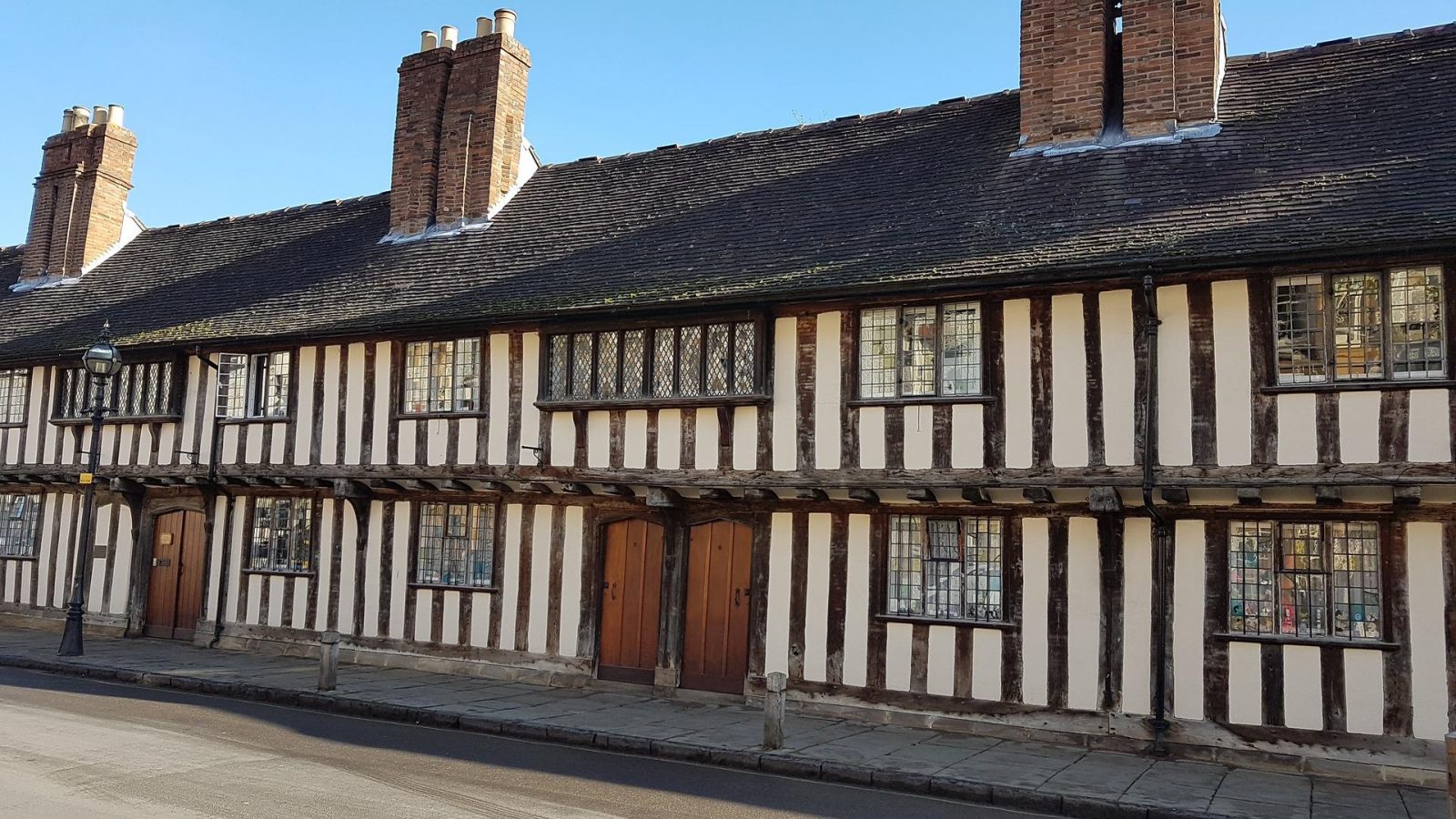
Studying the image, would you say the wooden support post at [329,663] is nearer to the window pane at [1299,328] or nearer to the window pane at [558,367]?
the window pane at [558,367]

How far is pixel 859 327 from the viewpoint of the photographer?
12750mm

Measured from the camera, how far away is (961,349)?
39.9 feet

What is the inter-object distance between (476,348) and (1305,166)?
10.4 m

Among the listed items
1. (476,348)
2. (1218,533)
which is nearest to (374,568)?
(476,348)

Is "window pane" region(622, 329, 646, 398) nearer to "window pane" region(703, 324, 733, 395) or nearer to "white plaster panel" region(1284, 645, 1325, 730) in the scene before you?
"window pane" region(703, 324, 733, 395)

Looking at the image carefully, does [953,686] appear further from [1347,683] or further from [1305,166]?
[1305,166]

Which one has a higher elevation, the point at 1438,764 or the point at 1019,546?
the point at 1019,546

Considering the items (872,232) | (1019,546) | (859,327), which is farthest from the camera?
(872,232)

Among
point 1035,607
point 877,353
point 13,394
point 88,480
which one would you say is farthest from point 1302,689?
point 13,394

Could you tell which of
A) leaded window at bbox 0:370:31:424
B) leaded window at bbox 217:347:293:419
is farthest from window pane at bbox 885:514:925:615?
leaded window at bbox 0:370:31:424

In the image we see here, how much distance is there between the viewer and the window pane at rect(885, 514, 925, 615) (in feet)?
40.5

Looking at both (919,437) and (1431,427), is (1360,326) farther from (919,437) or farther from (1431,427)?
(919,437)

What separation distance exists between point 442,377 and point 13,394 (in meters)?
9.98

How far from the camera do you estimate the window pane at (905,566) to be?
12.3m
